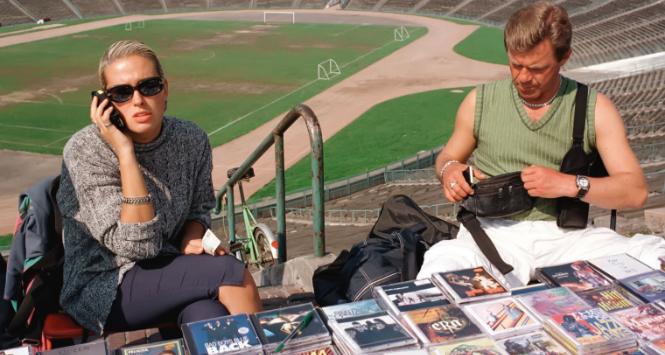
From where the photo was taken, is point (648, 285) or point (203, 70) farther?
point (203, 70)

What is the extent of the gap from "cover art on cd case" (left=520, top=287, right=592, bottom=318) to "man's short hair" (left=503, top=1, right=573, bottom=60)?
51.6 inches

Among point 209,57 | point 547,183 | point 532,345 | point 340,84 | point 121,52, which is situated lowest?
point 340,84

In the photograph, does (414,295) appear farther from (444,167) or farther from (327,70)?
(327,70)

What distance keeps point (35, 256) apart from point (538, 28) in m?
2.69

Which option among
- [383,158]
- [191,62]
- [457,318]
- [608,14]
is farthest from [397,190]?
[608,14]

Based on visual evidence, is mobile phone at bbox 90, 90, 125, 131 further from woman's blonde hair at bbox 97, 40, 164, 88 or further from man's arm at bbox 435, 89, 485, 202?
man's arm at bbox 435, 89, 485, 202

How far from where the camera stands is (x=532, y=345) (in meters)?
3.06

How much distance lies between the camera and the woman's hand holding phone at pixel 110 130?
389 centimetres

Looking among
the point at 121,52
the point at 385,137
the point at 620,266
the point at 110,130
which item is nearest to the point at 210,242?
the point at 110,130

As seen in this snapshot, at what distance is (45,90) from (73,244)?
1068 inches

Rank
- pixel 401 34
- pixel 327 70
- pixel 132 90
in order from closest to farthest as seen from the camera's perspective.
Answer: pixel 132 90, pixel 327 70, pixel 401 34

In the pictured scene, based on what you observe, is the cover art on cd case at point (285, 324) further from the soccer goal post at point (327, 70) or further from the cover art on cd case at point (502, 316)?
the soccer goal post at point (327, 70)

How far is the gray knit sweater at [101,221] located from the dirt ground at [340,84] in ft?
48.7

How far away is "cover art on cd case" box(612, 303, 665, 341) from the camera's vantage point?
3.09 metres
